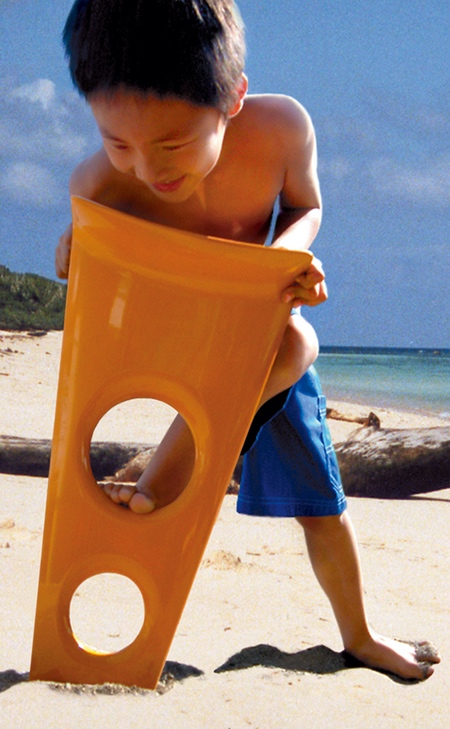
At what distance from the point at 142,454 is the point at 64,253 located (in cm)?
212

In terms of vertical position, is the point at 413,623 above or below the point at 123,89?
below

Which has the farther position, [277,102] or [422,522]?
[422,522]

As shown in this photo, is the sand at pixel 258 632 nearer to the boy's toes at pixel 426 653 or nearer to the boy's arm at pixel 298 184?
the boy's toes at pixel 426 653

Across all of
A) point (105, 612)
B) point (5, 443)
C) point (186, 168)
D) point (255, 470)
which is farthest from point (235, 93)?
point (5, 443)

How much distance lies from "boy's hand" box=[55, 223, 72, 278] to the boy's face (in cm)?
22

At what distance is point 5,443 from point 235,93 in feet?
8.50

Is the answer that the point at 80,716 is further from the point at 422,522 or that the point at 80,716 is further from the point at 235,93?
the point at 422,522

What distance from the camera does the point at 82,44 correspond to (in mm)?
1189

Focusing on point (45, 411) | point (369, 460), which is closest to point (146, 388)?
point (369, 460)

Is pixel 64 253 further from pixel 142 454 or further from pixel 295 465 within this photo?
pixel 142 454

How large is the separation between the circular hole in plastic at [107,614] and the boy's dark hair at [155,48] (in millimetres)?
960

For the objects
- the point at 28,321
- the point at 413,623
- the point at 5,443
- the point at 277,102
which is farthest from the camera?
the point at 28,321

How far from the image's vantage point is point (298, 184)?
58.3 inches

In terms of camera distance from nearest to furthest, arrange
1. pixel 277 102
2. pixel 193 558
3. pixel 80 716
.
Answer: pixel 80 716 < pixel 193 558 < pixel 277 102
